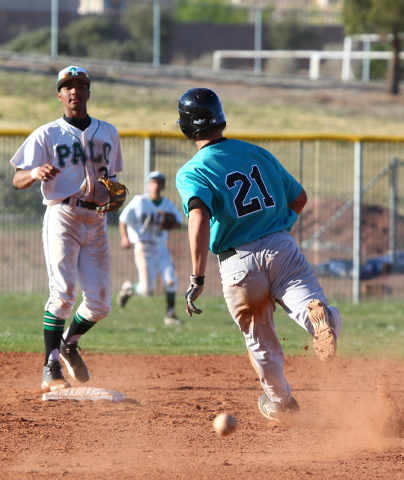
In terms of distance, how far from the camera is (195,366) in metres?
6.72

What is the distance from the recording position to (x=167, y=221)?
10.1 meters

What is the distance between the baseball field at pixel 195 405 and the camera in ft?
12.5

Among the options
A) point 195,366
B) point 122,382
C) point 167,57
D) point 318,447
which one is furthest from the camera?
point 167,57

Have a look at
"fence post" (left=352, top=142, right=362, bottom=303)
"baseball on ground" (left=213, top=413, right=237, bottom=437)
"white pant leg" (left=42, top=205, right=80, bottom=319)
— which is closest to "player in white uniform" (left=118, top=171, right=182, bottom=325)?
"fence post" (left=352, top=142, right=362, bottom=303)

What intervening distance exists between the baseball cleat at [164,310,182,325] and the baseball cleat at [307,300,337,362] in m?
5.60

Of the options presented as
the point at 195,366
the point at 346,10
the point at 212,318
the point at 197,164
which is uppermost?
the point at 346,10

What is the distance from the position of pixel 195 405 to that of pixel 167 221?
17.1 feet

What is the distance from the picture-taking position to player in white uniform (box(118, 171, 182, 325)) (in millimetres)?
10086

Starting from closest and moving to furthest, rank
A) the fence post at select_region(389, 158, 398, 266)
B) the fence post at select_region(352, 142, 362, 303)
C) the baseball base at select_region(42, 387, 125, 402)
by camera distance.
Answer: the baseball base at select_region(42, 387, 125, 402), the fence post at select_region(352, 142, 362, 303), the fence post at select_region(389, 158, 398, 266)

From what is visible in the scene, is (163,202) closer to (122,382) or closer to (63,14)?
(122,382)

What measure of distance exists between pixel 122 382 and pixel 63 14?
40144 mm

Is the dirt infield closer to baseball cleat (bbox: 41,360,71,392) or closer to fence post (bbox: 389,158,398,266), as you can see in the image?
baseball cleat (bbox: 41,360,71,392)

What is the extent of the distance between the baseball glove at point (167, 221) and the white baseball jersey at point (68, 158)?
4.66 meters

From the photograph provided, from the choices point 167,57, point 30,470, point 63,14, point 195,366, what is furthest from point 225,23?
point 30,470
